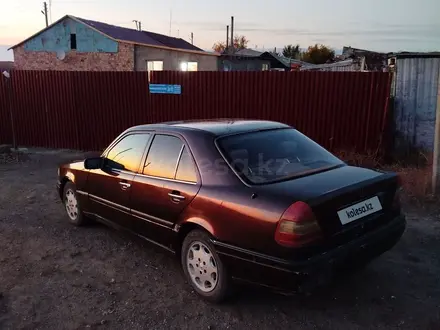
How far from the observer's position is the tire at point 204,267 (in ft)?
10.6

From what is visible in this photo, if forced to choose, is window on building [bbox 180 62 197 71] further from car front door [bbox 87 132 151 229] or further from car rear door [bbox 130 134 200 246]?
car rear door [bbox 130 134 200 246]

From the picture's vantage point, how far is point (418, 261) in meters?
4.08

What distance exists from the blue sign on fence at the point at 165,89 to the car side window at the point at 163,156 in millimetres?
6522

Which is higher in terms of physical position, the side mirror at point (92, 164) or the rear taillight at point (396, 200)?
the side mirror at point (92, 164)

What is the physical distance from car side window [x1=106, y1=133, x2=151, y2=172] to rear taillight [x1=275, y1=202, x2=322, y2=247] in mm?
1864

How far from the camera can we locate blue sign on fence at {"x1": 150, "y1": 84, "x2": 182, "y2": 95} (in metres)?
10.4

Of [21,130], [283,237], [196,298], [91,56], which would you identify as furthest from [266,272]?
[91,56]

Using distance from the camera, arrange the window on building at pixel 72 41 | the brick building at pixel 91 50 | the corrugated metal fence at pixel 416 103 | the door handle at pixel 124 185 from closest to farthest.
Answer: the door handle at pixel 124 185
the corrugated metal fence at pixel 416 103
the brick building at pixel 91 50
the window on building at pixel 72 41

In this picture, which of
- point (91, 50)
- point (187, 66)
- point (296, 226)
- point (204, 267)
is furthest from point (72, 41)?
point (296, 226)

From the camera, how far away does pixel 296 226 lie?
9.14 feet

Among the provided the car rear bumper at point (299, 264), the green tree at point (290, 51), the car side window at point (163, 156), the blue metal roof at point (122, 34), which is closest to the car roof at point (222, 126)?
the car side window at point (163, 156)

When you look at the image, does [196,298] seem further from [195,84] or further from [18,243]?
[195,84]

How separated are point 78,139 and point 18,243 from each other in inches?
285

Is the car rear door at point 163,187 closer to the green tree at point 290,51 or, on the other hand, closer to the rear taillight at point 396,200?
the rear taillight at point 396,200
